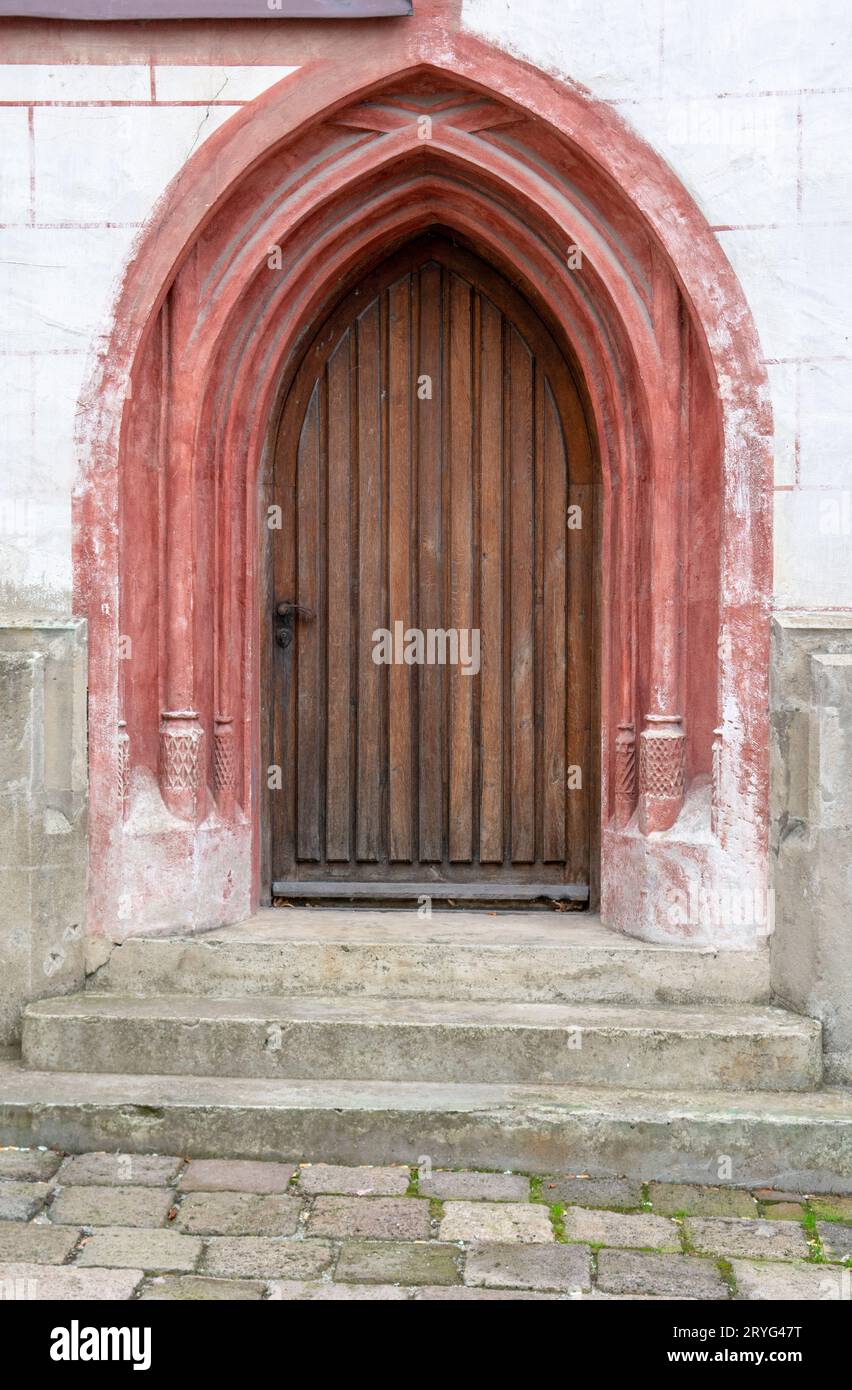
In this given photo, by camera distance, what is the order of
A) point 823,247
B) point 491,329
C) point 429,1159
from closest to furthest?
point 429,1159 < point 823,247 < point 491,329

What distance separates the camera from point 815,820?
4.45 metres

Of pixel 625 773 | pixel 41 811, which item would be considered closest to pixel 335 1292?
pixel 41 811

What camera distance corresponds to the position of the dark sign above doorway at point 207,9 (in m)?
4.67

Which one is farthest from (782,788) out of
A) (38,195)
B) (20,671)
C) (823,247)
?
(38,195)

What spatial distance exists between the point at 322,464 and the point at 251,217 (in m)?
0.93

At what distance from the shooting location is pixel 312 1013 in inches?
181

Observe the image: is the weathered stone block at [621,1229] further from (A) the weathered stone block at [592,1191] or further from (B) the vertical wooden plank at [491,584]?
(B) the vertical wooden plank at [491,584]

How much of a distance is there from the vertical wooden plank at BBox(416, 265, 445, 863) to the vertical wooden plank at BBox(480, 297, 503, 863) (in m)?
0.16

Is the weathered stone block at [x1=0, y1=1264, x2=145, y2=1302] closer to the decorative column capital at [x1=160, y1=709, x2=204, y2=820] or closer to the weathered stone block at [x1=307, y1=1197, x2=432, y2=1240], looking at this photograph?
the weathered stone block at [x1=307, y1=1197, x2=432, y2=1240]

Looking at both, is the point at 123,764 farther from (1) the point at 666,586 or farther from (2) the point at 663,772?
(1) the point at 666,586

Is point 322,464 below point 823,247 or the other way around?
below

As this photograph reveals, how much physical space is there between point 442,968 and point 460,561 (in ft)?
5.01

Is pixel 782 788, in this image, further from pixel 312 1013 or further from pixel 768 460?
pixel 312 1013

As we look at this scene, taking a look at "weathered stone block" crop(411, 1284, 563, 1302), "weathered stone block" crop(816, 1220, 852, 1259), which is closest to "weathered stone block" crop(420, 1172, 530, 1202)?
"weathered stone block" crop(411, 1284, 563, 1302)
